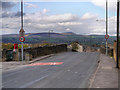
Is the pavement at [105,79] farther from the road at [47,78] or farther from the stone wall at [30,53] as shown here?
the stone wall at [30,53]

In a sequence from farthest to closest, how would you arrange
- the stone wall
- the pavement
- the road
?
the stone wall < the road < the pavement

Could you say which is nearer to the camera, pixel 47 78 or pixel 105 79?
pixel 105 79

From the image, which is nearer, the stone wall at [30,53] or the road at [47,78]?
the road at [47,78]

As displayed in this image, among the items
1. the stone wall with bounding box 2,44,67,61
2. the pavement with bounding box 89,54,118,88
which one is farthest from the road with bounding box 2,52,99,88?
the stone wall with bounding box 2,44,67,61

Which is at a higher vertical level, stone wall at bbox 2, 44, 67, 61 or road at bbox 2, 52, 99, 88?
stone wall at bbox 2, 44, 67, 61

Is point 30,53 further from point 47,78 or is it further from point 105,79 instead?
point 105,79

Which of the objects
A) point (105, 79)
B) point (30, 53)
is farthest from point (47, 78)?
point (30, 53)

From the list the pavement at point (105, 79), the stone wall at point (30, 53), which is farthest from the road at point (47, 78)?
the stone wall at point (30, 53)

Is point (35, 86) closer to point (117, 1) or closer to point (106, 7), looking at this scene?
point (117, 1)

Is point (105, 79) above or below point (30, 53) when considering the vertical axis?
below

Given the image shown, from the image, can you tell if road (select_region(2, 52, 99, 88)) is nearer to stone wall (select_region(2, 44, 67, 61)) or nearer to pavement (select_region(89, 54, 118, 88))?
pavement (select_region(89, 54, 118, 88))

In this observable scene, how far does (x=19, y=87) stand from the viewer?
37.3 feet

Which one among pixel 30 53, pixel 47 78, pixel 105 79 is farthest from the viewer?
pixel 30 53

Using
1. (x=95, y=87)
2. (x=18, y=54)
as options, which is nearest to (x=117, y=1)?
(x=95, y=87)
